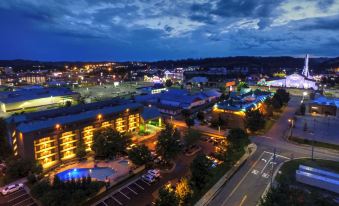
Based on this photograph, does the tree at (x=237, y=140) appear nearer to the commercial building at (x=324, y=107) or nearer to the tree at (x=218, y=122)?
the tree at (x=218, y=122)

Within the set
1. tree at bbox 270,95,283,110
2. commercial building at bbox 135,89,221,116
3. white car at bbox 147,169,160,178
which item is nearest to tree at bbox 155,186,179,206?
white car at bbox 147,169,160,178

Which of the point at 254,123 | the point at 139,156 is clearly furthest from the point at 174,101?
the point at 139,156

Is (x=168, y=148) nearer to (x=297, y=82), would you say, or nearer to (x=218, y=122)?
(x=218, y=122)

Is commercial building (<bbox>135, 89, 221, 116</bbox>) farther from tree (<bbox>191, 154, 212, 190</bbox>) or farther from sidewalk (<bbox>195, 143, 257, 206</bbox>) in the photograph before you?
tree (<bbox>191, 154, 212, 190</bbox>)

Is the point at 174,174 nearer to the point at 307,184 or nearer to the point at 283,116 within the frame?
the point at 307,184

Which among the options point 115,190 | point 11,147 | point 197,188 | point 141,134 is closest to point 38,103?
point 11,147

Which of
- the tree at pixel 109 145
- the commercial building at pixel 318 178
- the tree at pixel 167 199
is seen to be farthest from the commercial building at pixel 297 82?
the tree at pixel 167 199
